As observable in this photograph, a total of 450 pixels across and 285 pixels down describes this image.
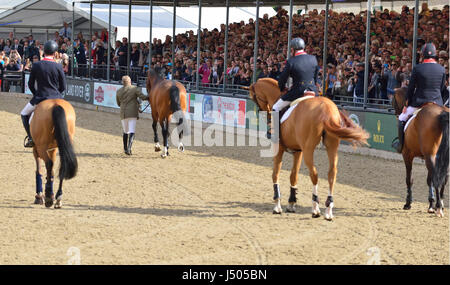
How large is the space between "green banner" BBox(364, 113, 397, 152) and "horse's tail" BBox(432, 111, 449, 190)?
20.7 feet

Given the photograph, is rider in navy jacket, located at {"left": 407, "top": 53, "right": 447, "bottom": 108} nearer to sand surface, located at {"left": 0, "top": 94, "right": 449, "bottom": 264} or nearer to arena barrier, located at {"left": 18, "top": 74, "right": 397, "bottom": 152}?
sand surface, located at {"left": 0, "top": 94, "right": 449, "bottom": 264}

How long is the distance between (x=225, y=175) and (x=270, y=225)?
451cm

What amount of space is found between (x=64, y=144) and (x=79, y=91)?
2188cm

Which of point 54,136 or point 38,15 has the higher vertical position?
point 38,15

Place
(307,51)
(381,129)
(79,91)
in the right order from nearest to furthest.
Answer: (381,129) < (307,51) < (79,91)

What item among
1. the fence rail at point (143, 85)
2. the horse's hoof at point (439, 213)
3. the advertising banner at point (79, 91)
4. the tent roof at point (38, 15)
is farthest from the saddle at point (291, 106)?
the tent roof at point (38, 15)

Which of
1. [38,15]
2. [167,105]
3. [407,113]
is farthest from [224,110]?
[38,15]

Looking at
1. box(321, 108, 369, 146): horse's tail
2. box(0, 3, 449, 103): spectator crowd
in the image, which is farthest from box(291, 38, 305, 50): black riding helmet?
box(0, 3, 449, 103): spectator crowd

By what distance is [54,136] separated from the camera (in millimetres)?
10656

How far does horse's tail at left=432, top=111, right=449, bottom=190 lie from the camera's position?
10.4m

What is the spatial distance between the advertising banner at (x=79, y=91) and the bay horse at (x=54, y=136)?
2027cm

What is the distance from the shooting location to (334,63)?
20.9m

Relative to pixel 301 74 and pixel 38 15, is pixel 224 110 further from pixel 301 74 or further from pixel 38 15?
pixel 38 15

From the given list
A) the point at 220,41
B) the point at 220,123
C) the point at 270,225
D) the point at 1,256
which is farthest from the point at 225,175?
the point at 220,41
